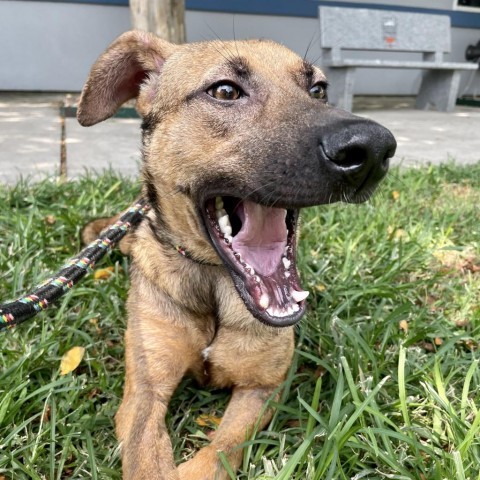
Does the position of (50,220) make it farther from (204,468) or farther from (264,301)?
(204,468)

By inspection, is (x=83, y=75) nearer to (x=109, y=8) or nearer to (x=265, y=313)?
(x=109, y=8)

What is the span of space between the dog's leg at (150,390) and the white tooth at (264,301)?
46 cm

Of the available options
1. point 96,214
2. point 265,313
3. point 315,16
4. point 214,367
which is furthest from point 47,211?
point 315,16

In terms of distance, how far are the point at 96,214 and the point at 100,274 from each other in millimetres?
958

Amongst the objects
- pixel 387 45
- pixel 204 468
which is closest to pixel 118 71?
pixel 204 468

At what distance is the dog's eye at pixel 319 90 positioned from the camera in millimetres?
2510

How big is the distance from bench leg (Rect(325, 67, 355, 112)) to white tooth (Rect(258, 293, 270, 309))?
7.93m

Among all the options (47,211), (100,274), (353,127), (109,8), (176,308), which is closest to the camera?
(353,127)

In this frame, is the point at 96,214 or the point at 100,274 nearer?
the point at 100,274

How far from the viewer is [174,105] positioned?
229 centimetres

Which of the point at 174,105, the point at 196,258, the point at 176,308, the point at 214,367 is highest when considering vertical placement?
the point at 174,105

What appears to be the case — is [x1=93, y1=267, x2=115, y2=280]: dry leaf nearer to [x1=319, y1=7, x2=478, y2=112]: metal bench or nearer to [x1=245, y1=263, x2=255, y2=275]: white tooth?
[x1=245, y1=263, x2=255, y2=275]: white tooth

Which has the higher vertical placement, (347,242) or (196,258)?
(196,258)

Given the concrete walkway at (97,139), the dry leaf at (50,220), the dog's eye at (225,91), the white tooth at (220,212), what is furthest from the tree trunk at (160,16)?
the white tooth at (220,212)
